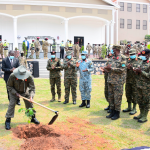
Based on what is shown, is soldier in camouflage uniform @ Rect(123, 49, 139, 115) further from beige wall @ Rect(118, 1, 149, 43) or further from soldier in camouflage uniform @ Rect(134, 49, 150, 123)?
beige wall @ Rect(118, 1, 149, 43)

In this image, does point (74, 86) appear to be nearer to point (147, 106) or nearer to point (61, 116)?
point (61, 116)

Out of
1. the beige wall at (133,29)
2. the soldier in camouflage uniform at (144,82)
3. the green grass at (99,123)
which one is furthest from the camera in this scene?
the beige wall at (133,29)

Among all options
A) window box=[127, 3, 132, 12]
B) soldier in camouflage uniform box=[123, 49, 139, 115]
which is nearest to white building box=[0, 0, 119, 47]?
window box=[127, 3, 132, 12]

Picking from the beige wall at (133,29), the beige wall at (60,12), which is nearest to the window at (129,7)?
the beige wall at (133,29)

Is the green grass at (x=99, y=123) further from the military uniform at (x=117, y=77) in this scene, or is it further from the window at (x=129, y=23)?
the window at (x=129, y=23)

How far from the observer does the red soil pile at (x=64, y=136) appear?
445 centimetres

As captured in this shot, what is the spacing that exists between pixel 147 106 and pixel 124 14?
34.9 meters

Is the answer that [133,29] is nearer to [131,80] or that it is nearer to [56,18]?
[56,18]

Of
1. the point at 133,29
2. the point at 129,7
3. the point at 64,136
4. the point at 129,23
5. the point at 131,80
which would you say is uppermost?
the point at 129,7

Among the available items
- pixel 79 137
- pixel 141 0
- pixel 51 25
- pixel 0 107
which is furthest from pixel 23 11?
pixel 141 0

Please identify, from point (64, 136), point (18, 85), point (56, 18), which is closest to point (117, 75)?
point (64, 136)

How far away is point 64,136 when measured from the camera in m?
4.93

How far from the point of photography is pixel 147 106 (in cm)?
584

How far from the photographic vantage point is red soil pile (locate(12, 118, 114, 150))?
4.45 m
